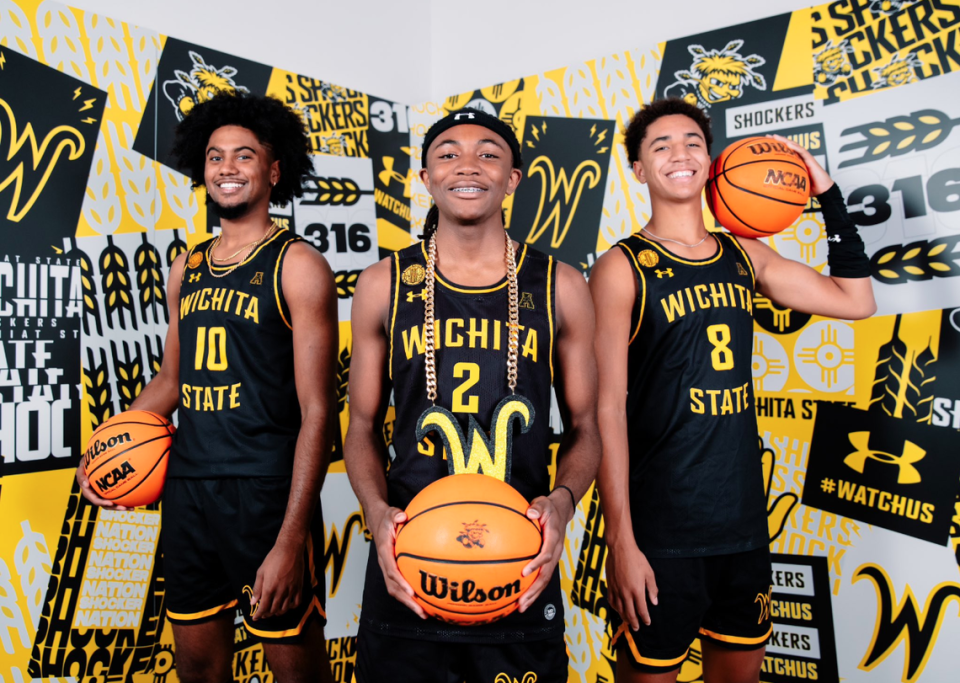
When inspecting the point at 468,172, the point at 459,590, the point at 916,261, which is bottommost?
the point at 459,590

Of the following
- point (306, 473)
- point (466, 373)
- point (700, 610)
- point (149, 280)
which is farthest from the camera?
point (149, 280)

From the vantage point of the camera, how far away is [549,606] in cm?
155

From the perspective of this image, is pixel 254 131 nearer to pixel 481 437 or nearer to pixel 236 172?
pixel 236 172

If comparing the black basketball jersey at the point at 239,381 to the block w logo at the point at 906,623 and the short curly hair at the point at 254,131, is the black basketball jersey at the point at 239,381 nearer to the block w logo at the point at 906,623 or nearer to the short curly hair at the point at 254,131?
the short curly hair at the point at 254,131

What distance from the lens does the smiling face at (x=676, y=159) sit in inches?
79.4

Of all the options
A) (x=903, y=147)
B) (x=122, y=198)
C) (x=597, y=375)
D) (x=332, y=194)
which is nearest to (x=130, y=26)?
(x=122, y=198)

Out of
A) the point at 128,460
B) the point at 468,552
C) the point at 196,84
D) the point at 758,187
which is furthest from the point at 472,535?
the point at 196,84

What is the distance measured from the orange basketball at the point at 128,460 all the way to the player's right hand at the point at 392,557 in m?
0.95

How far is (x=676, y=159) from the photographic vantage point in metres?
2.02

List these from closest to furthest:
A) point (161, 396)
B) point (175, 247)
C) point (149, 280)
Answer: point (161, 396) < point (149, 280) < point (175, 247)

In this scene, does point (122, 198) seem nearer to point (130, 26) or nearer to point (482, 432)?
point (130, 26)

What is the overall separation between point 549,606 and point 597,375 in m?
0.59

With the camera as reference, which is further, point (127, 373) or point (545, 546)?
point (127, 373)

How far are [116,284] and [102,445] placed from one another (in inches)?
30.4
